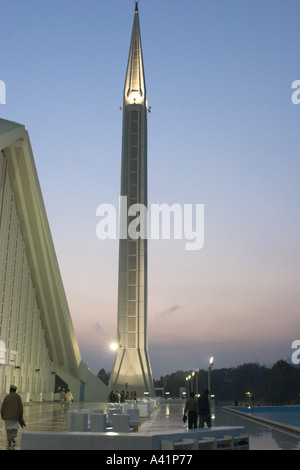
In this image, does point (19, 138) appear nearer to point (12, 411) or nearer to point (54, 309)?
point (54, 309)

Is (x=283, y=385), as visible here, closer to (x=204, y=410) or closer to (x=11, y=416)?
(x=204, y=410)

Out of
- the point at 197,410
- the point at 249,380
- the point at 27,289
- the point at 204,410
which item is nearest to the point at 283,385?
the point at 249,380

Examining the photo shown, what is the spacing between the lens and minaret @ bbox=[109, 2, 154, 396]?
41281 millimetres

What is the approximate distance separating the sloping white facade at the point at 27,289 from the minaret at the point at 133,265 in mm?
7165

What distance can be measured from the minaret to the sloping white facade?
7165mm

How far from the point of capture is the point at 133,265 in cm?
4334

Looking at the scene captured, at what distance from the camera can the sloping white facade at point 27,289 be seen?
24.8 m

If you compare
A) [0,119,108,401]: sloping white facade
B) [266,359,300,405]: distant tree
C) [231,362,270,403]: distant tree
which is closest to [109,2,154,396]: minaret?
[0,119,108,401]: sloping white facade

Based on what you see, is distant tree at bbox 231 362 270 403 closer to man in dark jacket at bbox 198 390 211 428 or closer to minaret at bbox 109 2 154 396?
minaret at bbox 109 2 154 396

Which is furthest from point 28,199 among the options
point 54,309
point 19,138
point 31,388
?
point 31,388

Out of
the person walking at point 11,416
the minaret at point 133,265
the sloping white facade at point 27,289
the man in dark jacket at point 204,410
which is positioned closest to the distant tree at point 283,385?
the minaret at point 133,265

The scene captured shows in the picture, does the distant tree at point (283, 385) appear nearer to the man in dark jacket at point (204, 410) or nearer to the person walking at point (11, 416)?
the man in dark jacket at point (204, 410)

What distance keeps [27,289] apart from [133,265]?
15619mm
